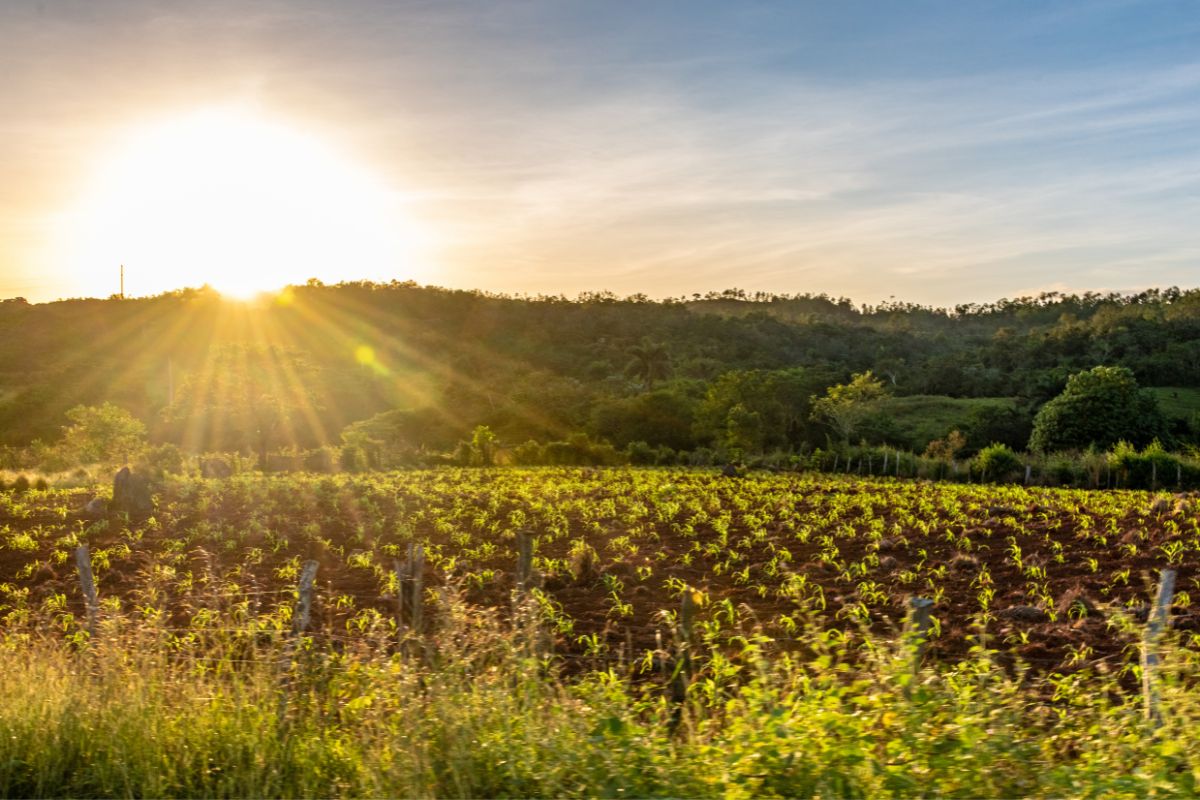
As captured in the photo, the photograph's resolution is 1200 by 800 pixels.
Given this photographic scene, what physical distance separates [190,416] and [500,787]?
3677cm

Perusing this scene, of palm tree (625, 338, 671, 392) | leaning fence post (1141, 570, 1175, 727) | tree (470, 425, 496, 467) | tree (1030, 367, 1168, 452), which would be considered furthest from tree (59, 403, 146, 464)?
leaning fence post (1141, 570, 1175, 727)

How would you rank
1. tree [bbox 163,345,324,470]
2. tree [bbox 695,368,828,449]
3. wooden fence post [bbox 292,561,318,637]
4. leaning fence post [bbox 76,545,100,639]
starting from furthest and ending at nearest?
tree [bbox 695,368,828,449], tree [bbox 163,345,324,470], leaning fence post [bbox 76,545,100,639], wooden fence post [bbox 292,561,318,637]

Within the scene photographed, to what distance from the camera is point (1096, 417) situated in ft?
118

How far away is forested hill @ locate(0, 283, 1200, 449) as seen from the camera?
43.9m

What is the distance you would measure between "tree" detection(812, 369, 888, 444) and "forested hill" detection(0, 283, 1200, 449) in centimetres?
108

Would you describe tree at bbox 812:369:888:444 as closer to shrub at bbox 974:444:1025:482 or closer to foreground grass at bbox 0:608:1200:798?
shrub at bbox 974:444:1025:482

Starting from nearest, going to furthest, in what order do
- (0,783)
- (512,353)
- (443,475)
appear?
(0,783) < (443,475) < (512,353)

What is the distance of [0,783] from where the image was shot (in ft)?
15.8

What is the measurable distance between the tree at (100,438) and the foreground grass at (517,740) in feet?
113

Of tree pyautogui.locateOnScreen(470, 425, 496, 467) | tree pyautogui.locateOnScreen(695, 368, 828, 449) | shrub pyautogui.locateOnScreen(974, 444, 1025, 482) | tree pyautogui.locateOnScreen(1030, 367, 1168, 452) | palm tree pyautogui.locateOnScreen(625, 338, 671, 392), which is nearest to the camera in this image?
shrub pyautogui.locateOnScreen(974, 444, 1025, 482)

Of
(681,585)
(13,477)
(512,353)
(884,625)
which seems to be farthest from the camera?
(512,353)

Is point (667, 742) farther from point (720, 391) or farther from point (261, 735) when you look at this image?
point (720, 391)

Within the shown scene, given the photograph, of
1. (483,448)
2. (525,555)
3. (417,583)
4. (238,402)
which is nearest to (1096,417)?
(483,448)

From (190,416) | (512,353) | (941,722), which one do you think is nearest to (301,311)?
(512,353)
